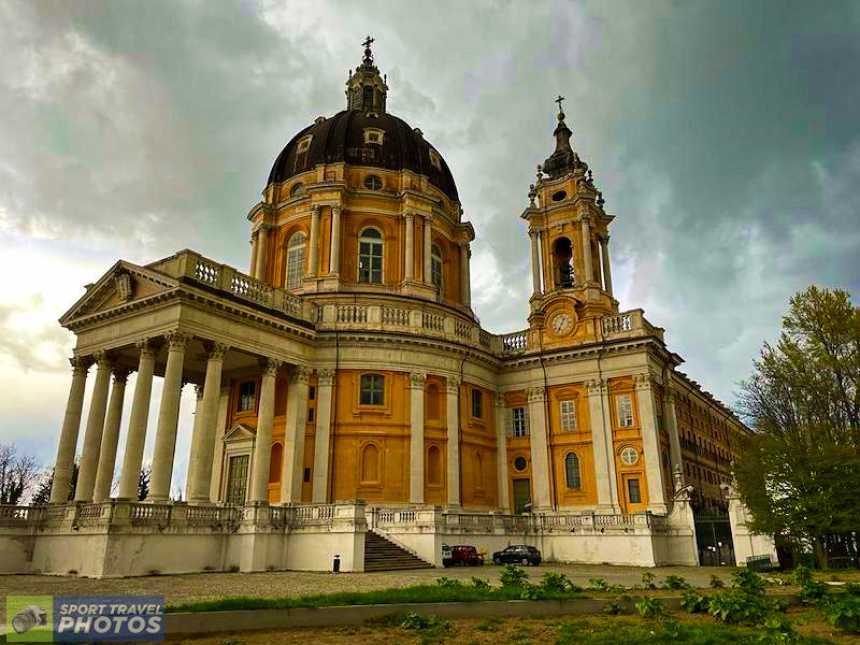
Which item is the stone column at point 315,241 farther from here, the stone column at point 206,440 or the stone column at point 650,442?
the stone column at point 650,442

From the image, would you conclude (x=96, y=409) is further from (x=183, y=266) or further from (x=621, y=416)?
(x=621, y=416)

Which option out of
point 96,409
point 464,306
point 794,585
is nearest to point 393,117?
point 464,306

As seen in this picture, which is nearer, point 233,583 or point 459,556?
point 233,583

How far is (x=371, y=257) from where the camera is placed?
38688 mm

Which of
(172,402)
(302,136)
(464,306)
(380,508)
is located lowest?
(380,508)

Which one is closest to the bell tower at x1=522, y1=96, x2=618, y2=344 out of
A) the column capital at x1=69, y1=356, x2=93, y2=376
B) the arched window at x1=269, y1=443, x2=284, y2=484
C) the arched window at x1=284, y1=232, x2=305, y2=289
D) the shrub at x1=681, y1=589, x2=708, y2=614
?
the arched window at x1=284, y1=232, x2=305, y2=289

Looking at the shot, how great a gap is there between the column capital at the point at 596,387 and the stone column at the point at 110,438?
2261cm

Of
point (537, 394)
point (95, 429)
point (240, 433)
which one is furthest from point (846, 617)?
point (537, 394)

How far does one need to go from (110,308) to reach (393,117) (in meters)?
24.4

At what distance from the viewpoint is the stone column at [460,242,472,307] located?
42.6 metres

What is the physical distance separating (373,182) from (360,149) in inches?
95.8

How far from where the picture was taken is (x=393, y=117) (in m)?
44.7

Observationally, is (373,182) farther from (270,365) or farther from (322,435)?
(322,435)

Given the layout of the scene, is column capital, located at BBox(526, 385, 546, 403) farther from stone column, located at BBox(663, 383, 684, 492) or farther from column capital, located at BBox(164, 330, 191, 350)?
column capital, located at BBox(164, 330, 191, 350)
